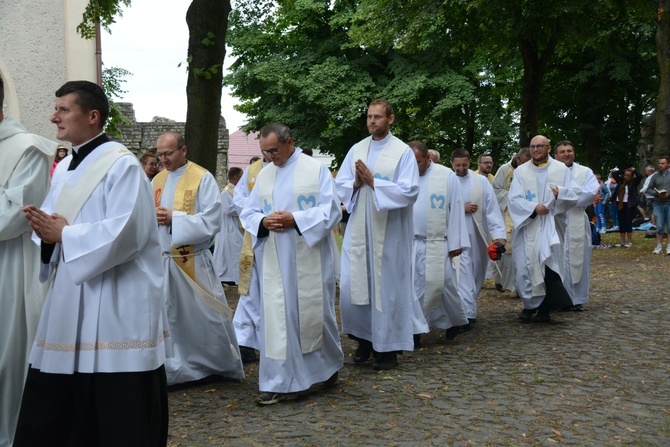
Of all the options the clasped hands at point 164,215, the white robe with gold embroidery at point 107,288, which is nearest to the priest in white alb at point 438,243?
the clasped hands at point 164,215

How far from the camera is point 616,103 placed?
30.3m

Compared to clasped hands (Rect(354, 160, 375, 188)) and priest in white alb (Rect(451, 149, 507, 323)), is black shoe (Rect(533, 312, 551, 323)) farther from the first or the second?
clasped hands (Rect(354, 160, 375, 188))

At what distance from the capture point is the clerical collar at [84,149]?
13.4ft

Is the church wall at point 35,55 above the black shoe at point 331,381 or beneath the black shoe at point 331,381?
above

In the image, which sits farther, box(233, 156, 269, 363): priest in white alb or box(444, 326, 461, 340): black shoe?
box(444, 326, 461, 340): black shoe

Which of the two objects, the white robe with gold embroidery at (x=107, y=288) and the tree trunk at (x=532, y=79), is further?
the tree trunk at (x=532, y=79)

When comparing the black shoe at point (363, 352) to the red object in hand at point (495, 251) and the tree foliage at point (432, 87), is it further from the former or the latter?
the tree foliage at point (432, 87)

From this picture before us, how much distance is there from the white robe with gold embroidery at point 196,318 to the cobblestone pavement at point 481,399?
16 centimetres

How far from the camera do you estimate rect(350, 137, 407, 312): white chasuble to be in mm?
7445

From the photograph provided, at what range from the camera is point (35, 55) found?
16906 mm

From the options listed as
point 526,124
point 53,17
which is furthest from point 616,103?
point 53,17

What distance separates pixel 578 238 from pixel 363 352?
173 inches

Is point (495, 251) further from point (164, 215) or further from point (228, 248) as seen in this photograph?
point (228, 248)

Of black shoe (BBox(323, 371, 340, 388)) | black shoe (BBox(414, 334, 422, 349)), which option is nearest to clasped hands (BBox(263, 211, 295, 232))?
black shoe (BBox(323, 371, 340, 388))
